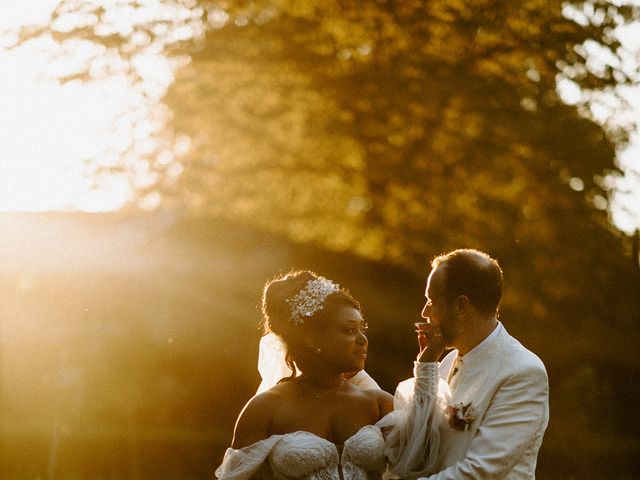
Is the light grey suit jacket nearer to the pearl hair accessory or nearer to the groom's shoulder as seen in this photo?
the groom's shoulder

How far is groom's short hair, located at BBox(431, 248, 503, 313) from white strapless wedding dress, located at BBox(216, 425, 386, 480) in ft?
2.84

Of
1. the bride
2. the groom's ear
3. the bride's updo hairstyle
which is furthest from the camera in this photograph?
the bride's updo hairstyle

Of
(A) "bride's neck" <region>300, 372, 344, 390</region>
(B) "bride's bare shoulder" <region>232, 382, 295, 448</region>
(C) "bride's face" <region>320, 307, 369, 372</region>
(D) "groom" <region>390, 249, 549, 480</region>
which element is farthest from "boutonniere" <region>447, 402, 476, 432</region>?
(B) "bride's bare shoulder" <region>232, 382, 295, 448</region>

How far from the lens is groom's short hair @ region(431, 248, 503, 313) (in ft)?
16.4

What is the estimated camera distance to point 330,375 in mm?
5488

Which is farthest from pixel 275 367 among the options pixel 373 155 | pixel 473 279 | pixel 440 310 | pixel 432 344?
pixel 373 155

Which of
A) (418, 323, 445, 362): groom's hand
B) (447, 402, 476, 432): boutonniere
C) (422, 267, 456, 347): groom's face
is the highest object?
(422, 267, 456, 347): groom's face

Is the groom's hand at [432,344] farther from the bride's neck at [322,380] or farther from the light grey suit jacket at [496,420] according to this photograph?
the bride's neck at [322,380]

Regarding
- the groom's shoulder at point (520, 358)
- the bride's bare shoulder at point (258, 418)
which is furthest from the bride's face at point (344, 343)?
the groom's shoulder at point (520, 358)

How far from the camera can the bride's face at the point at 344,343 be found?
17.7ft

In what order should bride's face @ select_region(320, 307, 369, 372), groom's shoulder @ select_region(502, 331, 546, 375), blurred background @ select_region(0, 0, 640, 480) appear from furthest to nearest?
blurred background @ select_region(0, 0, 640, 480)
bride's face @ select_region(320, 307, 369, 372)
groom's shoulder @ select_region(502, 331, 546, 375)

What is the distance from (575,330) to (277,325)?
10617 mm

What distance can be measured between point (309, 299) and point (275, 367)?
2.17 ft

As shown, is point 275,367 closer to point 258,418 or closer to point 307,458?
point 258,418
